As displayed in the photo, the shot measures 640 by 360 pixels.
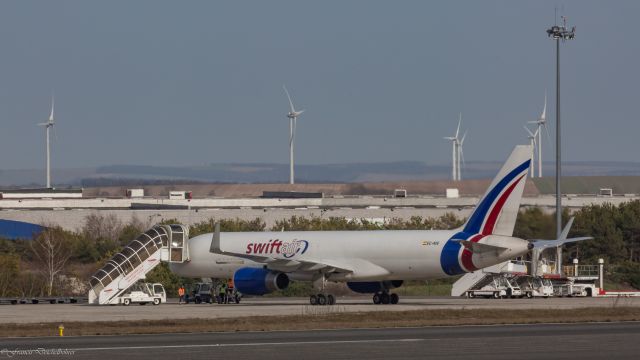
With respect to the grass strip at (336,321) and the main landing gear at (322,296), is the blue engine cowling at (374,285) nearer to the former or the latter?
the main landing gear at (322,296)

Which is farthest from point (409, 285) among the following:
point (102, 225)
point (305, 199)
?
point (305, 199)

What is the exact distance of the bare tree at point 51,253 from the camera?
103 m

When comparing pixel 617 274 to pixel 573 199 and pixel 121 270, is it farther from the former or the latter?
pixel 573 199

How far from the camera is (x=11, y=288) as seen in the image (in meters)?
94.5

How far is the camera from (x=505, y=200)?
2571 inches

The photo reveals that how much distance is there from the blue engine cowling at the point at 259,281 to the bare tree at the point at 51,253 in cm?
3332

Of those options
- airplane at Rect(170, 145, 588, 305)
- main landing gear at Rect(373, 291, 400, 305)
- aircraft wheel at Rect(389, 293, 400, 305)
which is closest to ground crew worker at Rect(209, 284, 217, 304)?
airplane at Rect(170, 145, 588, 305)

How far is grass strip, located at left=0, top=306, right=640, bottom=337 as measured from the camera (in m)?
47.5

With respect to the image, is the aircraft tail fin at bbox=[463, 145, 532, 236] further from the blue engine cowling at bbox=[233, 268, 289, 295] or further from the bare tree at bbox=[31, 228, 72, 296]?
the bare tree at bbox=[31, 228, 72, 296]

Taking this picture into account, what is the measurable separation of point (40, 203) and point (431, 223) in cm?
5542

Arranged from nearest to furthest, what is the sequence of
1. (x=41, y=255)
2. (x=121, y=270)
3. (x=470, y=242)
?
(x=470, y=242) < (x=121, y=270) < (x=41, y=255)

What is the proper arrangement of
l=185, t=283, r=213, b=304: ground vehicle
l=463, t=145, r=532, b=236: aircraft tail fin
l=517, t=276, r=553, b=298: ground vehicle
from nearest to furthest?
1. l=463, t=145, r=532, b=236: aircraft tail fin
2. l=185, t=283, r=213, b=304: ground vehicle
3. l=517, t=276, r=553, b=298: ground vehicle

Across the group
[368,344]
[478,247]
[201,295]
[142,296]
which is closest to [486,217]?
[478,247]

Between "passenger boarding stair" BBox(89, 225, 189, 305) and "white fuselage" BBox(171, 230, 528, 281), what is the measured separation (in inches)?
92.3
